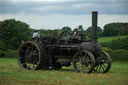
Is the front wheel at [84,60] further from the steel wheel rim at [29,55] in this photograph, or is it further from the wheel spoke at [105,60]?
the steel wheel rim at [29,55]

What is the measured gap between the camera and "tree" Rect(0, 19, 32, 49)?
71981 mm

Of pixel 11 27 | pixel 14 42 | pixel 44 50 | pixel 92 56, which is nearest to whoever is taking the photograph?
pixel 92 56

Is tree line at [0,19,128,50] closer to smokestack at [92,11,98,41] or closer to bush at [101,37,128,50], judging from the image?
bush at [101,37,128,50]

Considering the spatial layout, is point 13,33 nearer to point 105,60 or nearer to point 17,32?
point 17,32

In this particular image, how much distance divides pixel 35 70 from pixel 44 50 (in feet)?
4.21

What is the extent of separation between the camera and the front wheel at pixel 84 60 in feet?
58.2

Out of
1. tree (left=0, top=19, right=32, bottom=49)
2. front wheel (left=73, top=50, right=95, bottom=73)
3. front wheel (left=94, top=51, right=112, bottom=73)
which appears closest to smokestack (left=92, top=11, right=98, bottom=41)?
front wheel (left=73, top=50, right=95, bottom=73)

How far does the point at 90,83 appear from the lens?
44.0 feet

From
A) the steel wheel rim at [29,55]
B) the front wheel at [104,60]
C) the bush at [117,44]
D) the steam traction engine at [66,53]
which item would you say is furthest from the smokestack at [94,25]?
A: the bush at [117,44]

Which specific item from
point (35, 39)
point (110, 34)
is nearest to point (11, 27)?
point (110, 34)

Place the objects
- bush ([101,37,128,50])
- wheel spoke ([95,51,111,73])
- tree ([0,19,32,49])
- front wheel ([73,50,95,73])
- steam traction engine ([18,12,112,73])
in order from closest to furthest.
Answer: front wheel ([73,50,95,73])
steam traction engine ([18,12,112,73])
wheel spoke ([95,51,111,73])
bush ([101,37,128,50])
tree ([0,19,32,49])

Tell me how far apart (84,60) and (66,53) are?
2.00 metres

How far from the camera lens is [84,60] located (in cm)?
1812

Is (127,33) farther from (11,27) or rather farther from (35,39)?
(35,39)
